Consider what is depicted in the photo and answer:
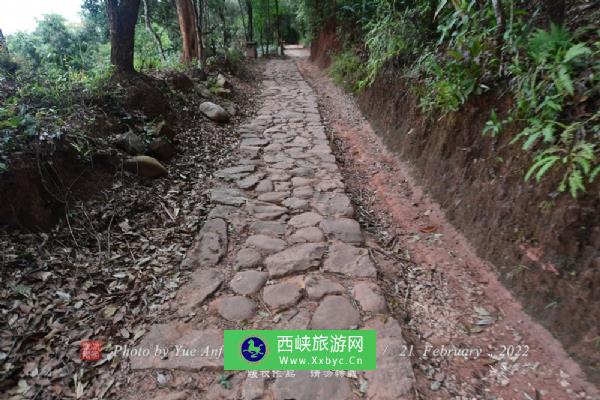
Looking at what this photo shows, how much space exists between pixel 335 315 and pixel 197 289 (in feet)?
2.95

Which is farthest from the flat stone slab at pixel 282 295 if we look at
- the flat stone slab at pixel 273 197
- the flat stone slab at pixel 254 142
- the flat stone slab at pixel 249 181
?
the flat stone slab at pixel 254 142

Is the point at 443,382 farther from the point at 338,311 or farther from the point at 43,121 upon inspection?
the point at 43,121

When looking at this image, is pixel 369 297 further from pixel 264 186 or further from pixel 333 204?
pixel 264 186

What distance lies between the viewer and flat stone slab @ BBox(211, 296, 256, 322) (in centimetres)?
200

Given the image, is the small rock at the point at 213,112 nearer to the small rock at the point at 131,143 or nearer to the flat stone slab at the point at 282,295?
the small rock at the point at 131,143

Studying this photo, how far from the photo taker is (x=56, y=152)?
2529 millimetres

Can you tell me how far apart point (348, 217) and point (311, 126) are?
279cm

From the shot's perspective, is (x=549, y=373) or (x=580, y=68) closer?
(x=549, y=373)

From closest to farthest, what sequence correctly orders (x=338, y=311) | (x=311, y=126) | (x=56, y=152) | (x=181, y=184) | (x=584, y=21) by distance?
(x=338, y=311) < (x=584, y=21) < (x=56, y=152) < (x=181, y=184) < (x=311, y=126)

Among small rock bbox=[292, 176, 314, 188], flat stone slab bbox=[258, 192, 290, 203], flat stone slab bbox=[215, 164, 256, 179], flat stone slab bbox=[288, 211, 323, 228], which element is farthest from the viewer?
flat stone slab bbox=[215, 164, 256, 179]

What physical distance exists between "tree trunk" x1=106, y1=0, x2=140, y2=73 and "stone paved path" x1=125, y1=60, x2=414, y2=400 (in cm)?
181

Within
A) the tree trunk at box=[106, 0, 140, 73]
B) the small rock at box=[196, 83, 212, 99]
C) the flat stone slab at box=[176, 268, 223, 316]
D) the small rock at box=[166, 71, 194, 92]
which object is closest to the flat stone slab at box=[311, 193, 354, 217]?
the flat stone slab at box=[176, 268, 223, 316]

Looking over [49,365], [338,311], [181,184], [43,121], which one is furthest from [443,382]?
[43,121]

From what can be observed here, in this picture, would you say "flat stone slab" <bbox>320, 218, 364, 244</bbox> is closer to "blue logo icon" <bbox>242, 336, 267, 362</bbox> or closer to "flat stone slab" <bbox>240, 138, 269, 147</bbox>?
"blue logo icon" <bbox>242, 336, 267, 362</bbox>
